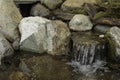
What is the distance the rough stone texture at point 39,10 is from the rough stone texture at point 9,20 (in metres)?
1.44

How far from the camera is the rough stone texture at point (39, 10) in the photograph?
11969mm

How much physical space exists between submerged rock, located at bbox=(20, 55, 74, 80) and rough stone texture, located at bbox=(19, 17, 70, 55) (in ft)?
1.12

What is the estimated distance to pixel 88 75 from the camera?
8383 mm

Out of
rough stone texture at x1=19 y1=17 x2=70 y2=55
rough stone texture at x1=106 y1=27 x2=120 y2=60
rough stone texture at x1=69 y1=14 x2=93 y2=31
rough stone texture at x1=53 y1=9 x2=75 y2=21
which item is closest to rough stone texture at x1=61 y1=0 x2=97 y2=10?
rough stone texture at x1=53 y1=9 x2=75 y2=21

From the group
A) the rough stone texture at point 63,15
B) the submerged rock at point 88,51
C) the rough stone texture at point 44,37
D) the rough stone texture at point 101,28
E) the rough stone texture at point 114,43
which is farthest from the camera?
the rough stone texture at point 63,15

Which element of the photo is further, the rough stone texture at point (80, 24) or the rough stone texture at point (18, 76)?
the rough stone texture at point (80, 24)

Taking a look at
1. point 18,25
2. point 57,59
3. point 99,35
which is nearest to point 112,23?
point 99,35

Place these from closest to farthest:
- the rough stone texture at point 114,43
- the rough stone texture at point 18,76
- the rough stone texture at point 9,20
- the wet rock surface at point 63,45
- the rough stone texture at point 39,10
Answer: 1. the rough stone texture at point 18,76
2. the wet rock surface at point 63,45
3. the rough stone texture at point 114,43
4. the rough stone texture at point 9,20
5. the rough stone texture at point 39,10

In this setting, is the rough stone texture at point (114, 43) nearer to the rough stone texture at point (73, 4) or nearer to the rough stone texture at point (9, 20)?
the rough stone texture at point (73, 4)

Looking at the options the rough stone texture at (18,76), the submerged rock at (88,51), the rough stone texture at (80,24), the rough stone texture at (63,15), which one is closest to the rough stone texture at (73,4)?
the rough stone texture at (63,15)

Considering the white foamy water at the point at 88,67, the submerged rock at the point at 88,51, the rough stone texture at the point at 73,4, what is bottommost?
the white foamy water at the point at 88,67

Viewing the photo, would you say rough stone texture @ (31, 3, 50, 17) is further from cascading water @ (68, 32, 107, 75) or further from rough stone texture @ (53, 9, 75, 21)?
cascading water @ (68, 32, 107, 75)

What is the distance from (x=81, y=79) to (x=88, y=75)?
1.21 feet

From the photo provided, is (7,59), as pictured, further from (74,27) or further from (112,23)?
(112,23)
